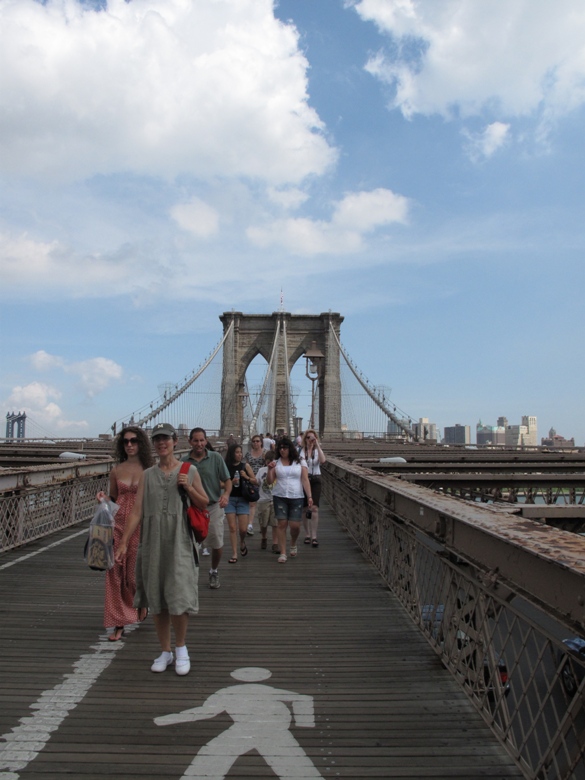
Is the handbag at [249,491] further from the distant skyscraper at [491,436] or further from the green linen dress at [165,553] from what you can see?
the distant skyscraper at [491,436]

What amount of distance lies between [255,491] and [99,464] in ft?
14.3

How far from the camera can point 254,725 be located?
10.3 ft

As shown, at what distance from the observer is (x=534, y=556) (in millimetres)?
2455

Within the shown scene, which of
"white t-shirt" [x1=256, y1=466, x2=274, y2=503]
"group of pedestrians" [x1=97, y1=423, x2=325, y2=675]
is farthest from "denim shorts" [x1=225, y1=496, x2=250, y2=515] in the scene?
"group of pedestrians" [x1=97, y1=423, x2=325, y2=675]

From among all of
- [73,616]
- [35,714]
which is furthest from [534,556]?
[73,616]

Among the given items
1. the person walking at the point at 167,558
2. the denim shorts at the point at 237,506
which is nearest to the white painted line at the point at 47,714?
the person walking at the point at 167,558

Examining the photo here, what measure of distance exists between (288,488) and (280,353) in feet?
165

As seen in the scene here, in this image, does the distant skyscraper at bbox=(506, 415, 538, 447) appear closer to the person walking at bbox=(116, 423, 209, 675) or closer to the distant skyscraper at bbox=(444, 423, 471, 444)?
the distant skyscraper at bbox=(444, 423, 471, 444)

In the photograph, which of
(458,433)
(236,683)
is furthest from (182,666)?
(458,433)

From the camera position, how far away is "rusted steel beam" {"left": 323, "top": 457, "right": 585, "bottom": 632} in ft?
7.23

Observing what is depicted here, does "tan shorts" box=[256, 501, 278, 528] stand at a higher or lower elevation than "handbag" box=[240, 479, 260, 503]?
lower

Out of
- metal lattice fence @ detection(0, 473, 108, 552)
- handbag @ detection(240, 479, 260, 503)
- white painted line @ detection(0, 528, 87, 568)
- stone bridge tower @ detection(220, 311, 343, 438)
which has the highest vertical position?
stone bridge tower @ detection(220, 311, 343, 438)

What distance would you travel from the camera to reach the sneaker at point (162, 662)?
12.6ft

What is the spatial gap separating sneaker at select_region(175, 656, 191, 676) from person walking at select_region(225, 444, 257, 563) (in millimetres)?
3566
